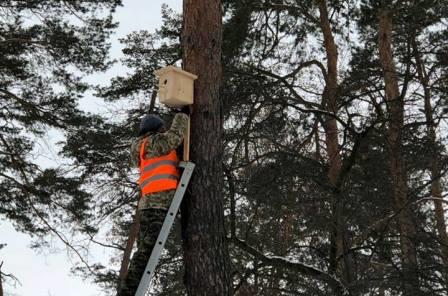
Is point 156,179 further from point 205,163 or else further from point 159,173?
point 205,163

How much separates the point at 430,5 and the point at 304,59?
3.44 metres

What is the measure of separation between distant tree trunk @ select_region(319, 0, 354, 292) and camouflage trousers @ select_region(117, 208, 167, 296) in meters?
2.82

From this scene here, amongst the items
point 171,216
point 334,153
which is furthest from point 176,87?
point 334,153

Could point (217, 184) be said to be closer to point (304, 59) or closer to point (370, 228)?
point (370, 228)

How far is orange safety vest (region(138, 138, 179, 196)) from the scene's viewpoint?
3.66 meters

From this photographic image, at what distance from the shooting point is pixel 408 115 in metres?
6.78

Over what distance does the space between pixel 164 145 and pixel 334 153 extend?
4.86 meters

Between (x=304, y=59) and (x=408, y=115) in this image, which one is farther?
(x=304, y=59)

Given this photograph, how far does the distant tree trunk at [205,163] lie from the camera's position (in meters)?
3.40

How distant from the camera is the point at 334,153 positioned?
802 centimetres

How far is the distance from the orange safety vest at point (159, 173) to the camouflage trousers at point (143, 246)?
169 millimetres

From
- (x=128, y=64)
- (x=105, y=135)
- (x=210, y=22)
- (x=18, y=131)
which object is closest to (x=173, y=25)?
(x=128, y=64)

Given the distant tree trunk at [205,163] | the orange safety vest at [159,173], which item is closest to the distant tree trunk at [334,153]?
the distant tree trunk at [205,163]

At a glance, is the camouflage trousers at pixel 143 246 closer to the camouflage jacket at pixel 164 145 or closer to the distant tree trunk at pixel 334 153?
the camouflage jacket at pixel 164 145
